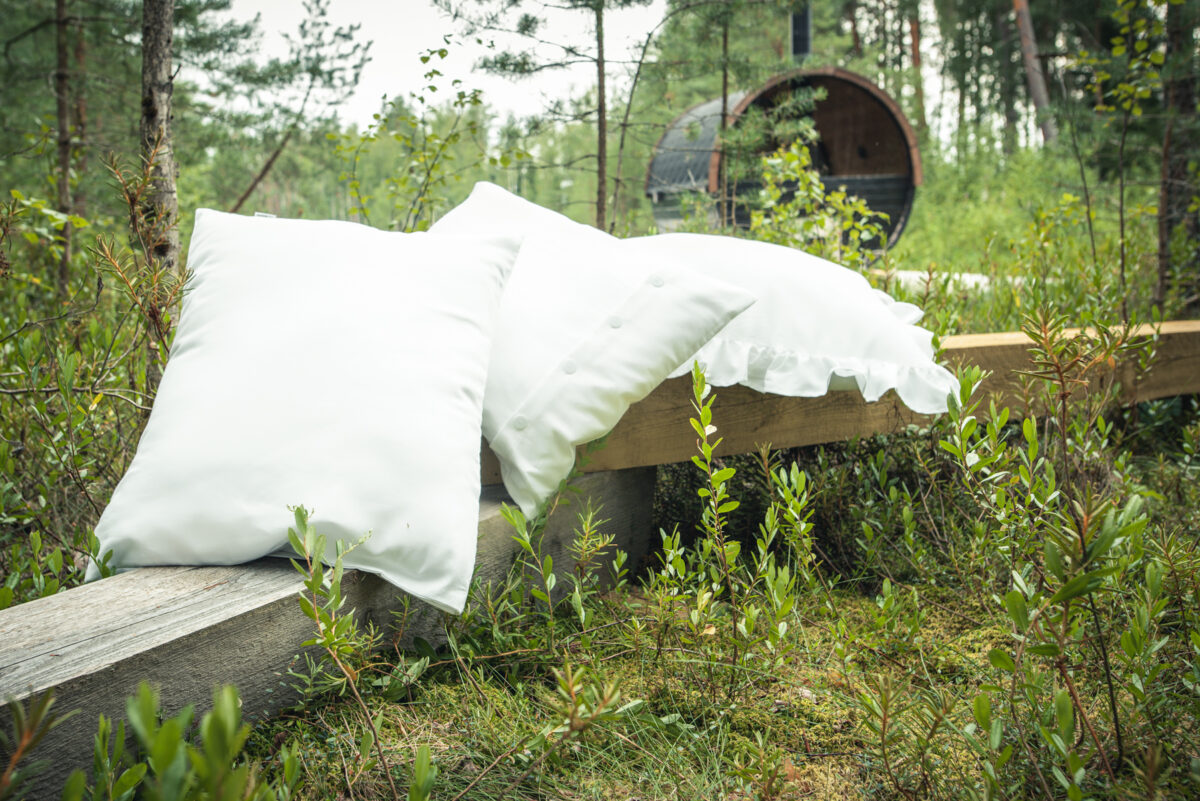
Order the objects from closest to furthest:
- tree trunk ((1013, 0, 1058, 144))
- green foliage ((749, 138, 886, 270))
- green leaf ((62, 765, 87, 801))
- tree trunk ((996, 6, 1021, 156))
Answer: green leaf ((62, 765, 87, 801)) → green foliage ((749, 138, 886, 270)) → tree trunk ((1013, 0, 1058, 144)) → tree trunk ((996, 6, 1021, 156))

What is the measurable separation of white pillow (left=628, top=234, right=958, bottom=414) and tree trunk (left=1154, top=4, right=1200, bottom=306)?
2222 millimetres

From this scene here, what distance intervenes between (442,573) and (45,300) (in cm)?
327

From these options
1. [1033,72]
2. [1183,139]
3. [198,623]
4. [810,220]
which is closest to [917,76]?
[1033,72]

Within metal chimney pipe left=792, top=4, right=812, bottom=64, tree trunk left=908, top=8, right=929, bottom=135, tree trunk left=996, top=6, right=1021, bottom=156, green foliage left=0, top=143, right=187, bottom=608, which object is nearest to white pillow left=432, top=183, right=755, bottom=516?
green foliage left=0, top=143, right=187, bottom=608

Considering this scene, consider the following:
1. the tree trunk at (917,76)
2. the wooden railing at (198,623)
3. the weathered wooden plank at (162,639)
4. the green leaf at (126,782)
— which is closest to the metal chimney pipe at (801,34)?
the wooden railing at (198,623)

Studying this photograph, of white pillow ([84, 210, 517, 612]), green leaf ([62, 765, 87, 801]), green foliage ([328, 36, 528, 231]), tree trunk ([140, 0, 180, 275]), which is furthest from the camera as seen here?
green foliage ([328, 36, 528, 231])

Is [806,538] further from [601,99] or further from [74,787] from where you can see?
[601,99]

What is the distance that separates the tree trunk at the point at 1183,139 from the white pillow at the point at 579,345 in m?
2.72

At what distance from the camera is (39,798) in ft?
2.55

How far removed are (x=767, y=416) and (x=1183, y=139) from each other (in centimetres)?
407

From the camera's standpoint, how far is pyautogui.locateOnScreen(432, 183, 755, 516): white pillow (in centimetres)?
133

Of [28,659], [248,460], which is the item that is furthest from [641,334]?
[28,659]

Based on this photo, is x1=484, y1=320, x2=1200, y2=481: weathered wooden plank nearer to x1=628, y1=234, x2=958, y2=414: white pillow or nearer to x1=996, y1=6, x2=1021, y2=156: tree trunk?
x1=628, y1=234, x2=958, y2=414: white pillow

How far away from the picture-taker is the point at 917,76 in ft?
50.6
